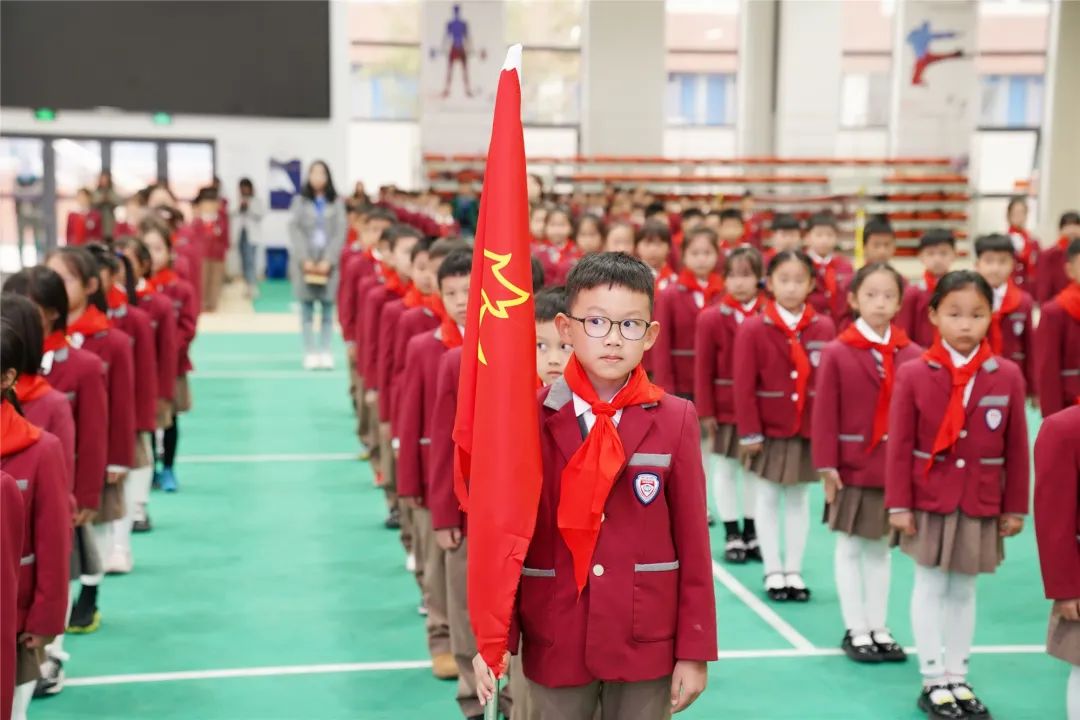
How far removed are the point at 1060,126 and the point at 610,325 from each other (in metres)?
21.5

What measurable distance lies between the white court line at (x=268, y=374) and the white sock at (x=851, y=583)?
792cm

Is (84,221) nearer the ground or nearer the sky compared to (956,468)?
nearer the sky

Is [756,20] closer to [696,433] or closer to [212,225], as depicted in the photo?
[212,225]

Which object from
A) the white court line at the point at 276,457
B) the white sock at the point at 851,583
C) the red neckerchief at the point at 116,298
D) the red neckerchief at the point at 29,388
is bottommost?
the white court line at the point at 276,457

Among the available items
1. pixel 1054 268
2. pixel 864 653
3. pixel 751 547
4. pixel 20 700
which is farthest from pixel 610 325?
pixel 1054 268

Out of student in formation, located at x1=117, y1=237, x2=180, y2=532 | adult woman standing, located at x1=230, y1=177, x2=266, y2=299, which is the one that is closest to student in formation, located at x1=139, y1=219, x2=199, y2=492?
student in formation, located at x1=117, y1=237, x2=180, y2=532

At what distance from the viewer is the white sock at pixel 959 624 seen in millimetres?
4512

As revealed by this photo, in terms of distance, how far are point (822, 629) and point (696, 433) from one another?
298 cm

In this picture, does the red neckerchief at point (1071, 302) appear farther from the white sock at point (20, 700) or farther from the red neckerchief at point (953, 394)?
the white sock at point (20, 700)

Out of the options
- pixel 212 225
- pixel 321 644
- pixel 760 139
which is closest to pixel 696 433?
pixel 321 644

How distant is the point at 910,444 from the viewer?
4473 millimetres

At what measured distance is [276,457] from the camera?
9.10 meters

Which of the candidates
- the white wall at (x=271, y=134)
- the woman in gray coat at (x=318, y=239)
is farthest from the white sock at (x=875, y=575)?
the white wall at (x=271, y=134)

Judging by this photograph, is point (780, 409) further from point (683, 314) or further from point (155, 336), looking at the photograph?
point (155, 336)
